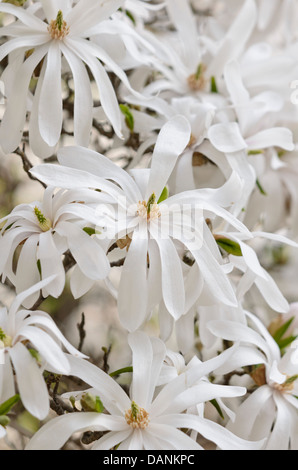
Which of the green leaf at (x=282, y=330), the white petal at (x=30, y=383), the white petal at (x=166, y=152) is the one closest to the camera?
the white petal at (x=30, y=383)

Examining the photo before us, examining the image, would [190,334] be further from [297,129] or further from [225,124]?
[297,129]

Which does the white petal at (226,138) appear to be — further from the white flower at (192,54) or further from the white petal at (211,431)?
the white petal at (211,431)

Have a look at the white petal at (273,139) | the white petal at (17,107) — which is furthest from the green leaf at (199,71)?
the white petal at (17,107)

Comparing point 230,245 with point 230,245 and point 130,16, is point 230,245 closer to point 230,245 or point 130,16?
point 230,245

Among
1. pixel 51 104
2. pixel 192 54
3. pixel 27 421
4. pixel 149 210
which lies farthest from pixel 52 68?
pixel 27 421

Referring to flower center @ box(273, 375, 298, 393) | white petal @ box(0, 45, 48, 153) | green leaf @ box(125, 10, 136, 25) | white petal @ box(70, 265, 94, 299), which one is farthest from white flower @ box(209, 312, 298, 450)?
green leaf @ box(125, 10, 136, 25)

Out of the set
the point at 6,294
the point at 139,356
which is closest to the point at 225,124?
the point at 139,356

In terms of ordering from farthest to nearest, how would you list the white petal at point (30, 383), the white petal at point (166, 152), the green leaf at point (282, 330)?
the green leaf at point (282, 330) < the white petal at point (166, 152) < the white petal at point (30, 383)
